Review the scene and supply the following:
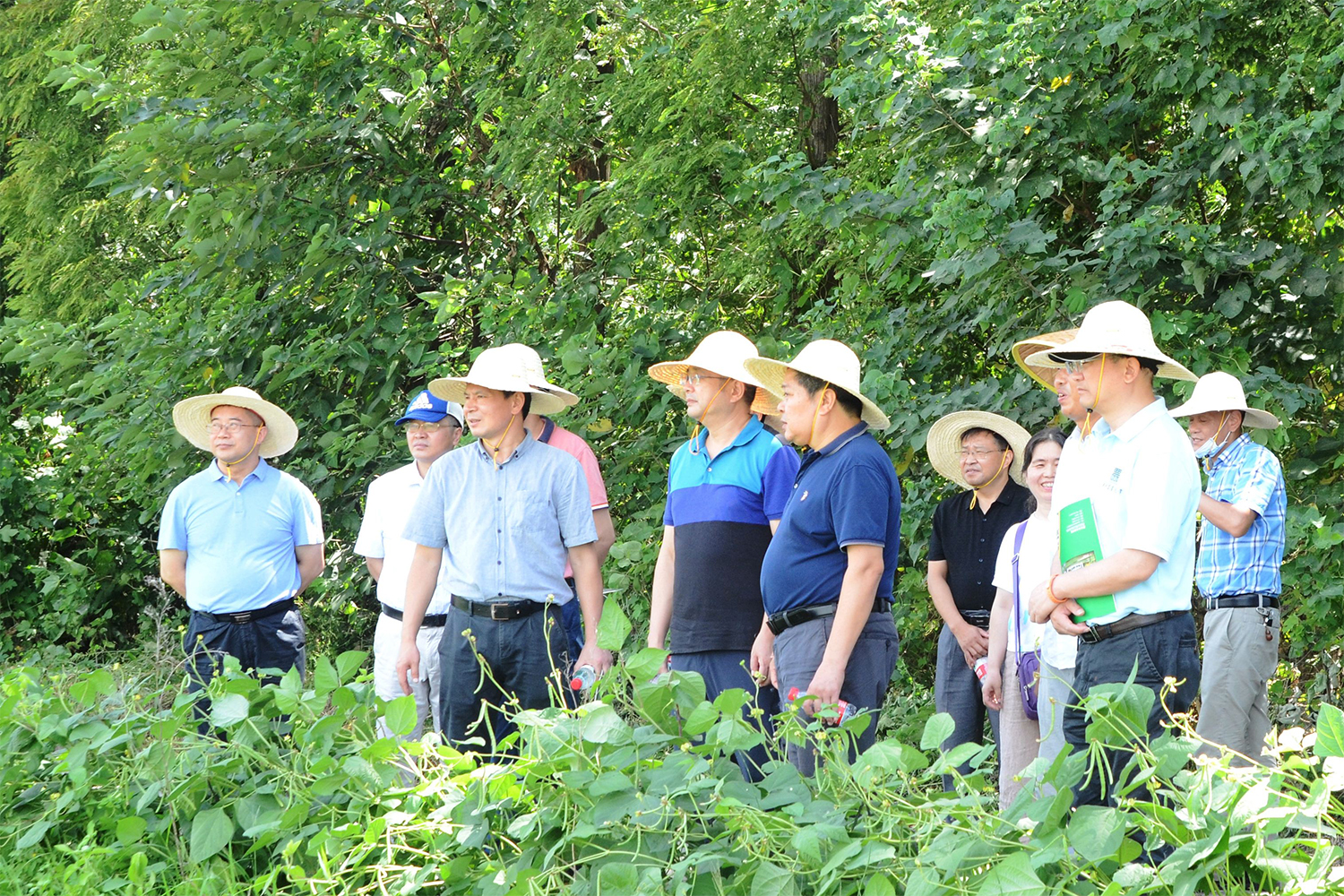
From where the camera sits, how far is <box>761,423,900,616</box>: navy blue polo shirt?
12.3 feet

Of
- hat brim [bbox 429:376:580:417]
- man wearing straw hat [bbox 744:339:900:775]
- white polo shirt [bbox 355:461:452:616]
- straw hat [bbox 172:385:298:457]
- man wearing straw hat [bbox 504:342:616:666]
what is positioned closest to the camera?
man wearing straw hat [bbox 744:339:900:775]

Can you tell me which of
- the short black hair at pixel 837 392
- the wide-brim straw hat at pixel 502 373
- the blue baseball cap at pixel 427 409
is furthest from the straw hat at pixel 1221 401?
the blue baseball cap at pixel 427 409

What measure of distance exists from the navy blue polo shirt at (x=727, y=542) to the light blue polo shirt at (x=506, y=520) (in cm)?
41

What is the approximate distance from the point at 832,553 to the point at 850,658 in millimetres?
322

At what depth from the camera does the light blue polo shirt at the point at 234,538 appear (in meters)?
5.30

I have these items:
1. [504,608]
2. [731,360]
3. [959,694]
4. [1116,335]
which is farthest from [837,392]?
[959,694]

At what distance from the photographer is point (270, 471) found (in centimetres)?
559

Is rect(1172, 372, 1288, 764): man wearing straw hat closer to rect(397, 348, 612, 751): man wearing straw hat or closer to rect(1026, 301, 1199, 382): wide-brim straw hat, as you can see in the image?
rect(1026, 301, 1199, 382): wide-brim straw hat

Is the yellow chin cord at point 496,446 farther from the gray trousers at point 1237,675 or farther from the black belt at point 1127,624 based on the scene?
the gray trousers at point 1237,675

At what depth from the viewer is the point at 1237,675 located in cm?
502

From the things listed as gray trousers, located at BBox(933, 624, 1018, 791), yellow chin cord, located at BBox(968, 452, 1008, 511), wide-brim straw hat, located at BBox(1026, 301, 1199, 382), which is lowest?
gray trousers, located at BBox(933, 624, 1018, 791)

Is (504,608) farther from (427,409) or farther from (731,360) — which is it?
(427,409)

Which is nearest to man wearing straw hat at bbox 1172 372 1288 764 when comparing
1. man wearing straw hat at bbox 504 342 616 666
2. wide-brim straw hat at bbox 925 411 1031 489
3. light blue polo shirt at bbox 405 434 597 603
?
wide-brim straw hat at bbox 925 411 1031 489

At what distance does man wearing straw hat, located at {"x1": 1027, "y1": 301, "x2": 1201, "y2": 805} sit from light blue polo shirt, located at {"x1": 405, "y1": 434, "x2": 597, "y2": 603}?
1782mm
